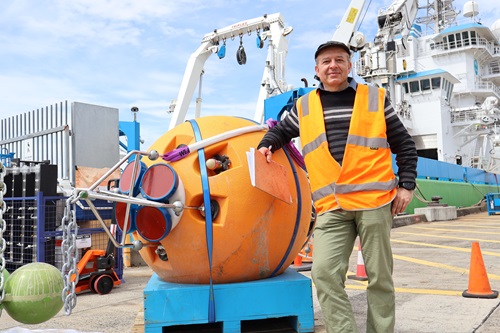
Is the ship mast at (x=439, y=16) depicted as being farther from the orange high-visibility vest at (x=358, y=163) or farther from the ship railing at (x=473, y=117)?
the orange high-visibility vest at (x=358, y=163)

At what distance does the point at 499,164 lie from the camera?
36844 mm

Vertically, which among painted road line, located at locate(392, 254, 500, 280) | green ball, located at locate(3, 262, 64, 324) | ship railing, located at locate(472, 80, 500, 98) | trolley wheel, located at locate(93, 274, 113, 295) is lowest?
painted road line, located at locate(392, 254, 500, 280)

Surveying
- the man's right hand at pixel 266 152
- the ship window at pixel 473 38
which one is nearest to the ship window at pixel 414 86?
the ship window at pixel 473 38

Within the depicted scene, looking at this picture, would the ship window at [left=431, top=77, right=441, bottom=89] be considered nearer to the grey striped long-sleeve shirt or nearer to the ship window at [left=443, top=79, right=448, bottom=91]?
the ship window at [left=443, top=79, right=448, bottom=91]

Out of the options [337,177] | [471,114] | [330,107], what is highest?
[471,114]

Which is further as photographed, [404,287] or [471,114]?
[471,114]

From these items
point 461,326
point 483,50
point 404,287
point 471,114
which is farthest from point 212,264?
point 483,50

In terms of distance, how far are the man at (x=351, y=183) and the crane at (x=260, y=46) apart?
13.2 metres

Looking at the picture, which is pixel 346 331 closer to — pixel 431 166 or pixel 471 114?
pixel 431 166


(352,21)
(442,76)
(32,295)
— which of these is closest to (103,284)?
(32,295)

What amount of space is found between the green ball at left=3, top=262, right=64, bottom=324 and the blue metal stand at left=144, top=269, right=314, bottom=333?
841mm

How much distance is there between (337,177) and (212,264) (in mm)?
1067

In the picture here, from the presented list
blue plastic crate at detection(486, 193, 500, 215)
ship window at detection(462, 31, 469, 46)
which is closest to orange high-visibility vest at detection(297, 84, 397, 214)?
blue plastic crate at detection(486, 193, 500, 215)

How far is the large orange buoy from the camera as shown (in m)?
3.16
